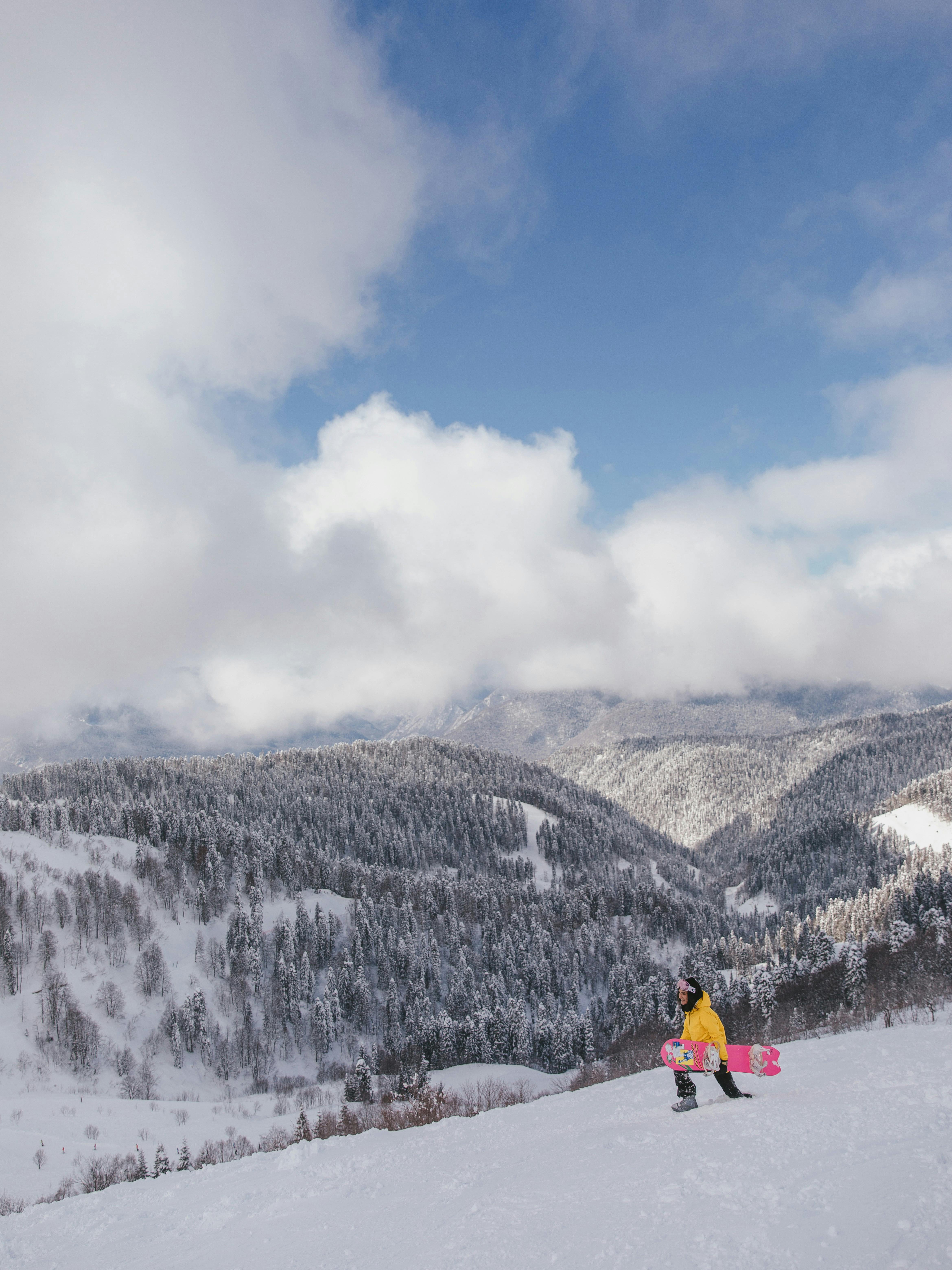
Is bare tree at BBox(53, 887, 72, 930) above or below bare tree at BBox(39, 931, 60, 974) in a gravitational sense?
above

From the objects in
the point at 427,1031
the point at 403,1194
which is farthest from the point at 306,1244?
the point at 427,1031

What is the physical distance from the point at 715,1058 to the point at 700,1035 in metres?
0.51

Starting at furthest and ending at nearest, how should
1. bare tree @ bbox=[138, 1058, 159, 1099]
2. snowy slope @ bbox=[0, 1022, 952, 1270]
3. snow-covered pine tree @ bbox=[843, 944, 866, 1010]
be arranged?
1. bare tree @ bbox=[138, 1058, 159, 1099]
2. snow-covered pine tree @ bbox=[843, 944, 866, 1010]
3. snowy slope @ bbox=[0, 1022, 952, 1270]

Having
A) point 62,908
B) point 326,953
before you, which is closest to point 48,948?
point 62,908

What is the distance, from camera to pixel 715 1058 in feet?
45.4

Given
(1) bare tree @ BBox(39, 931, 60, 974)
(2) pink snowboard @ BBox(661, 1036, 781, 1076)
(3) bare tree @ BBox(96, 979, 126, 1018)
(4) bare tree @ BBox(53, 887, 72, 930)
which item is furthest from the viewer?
(4) bare tree @ BBox(53, 887, 72, 930)

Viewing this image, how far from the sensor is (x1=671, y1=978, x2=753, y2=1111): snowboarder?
46.0ft

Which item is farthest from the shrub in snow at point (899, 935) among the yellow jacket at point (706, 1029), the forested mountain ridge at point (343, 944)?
the yellow jacket at point (706, 1029)

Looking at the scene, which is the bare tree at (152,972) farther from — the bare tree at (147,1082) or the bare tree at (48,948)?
the bare tree at (48,948)

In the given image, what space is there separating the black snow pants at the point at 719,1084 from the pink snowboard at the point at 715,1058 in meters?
0.16

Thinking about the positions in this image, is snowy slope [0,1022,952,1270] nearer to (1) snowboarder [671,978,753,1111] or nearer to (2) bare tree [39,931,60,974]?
(1) snowboarder [671,978,753,1111]

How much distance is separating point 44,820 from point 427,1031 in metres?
92.7

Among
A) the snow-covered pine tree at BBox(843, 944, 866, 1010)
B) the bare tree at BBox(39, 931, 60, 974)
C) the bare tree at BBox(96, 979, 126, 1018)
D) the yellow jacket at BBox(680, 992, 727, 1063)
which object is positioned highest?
the yellow jacket at BBox(680, 992, 727, 1063)

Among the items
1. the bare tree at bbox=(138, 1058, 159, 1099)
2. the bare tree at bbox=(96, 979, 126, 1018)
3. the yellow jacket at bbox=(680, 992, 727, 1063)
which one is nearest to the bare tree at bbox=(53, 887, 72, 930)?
the bare tree at bbox=(96, 979, 126, 1018)
